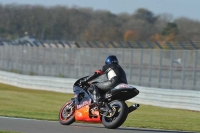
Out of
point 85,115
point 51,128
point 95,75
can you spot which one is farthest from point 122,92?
point 51,128

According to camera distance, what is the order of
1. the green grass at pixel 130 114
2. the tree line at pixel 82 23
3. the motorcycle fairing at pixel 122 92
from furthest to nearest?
the tree line at pixel 82 23, the green grass at pixel 130 114, the motorcycle fairing at pixel 122 92

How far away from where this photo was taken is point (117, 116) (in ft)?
47.2

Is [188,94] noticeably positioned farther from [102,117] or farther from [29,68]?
[29,68]

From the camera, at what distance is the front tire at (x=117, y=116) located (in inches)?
558

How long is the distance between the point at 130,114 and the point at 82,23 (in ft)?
165

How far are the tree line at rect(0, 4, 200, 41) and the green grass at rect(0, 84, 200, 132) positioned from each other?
105 feet

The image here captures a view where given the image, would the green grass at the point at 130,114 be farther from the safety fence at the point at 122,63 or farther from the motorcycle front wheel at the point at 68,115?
the safety fence at the point at 122,63

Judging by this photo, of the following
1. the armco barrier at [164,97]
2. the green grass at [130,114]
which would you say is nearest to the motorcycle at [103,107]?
the green grass at [130,114]

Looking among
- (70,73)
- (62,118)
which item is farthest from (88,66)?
(62,118)

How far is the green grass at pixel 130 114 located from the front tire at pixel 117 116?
2.00 meters

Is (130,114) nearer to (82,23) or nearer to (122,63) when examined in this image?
(122,63)

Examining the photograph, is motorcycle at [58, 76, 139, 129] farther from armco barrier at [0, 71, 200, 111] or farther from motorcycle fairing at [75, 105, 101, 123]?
armco barrier at [0, 71, 200, 111]

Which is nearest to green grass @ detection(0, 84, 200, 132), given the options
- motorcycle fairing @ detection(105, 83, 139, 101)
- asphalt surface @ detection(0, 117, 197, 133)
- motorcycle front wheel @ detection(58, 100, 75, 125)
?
asphalt surface @ detection(0, 117, 197, 133)

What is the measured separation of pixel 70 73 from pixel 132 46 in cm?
678
